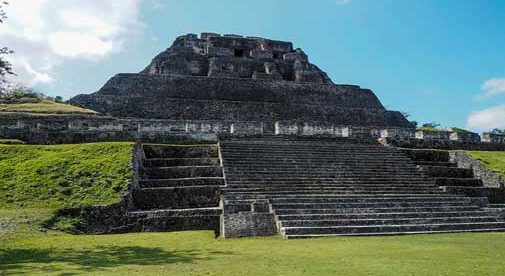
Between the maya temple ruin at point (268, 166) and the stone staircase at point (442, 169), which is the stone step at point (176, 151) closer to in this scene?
the maya temple ruin at point (268, 166)

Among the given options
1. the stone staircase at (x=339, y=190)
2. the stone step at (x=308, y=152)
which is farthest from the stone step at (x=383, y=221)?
the stone step at (x=308, y=152)

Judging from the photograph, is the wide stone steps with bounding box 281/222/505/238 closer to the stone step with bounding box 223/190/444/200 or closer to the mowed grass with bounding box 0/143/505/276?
the mowed grass with bounding box 0/143/505/276

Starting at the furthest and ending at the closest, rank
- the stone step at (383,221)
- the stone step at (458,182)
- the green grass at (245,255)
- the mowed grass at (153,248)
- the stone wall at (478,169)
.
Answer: the stone wall at (478,169) < the stone step at (458,182) < the stone step at (383,221) < the mowed grass at (153,248) < the green grass at (245,255)

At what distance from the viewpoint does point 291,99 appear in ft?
97.1

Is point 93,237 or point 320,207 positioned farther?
point 320,207

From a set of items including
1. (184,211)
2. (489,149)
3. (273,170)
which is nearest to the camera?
(184,211)

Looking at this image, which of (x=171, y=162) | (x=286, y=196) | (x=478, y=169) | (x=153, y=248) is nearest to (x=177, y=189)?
(x=171, y=162)

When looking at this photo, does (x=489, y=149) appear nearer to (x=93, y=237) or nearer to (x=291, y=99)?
(x=291, y=99)

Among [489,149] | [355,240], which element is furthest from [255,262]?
[489,149]

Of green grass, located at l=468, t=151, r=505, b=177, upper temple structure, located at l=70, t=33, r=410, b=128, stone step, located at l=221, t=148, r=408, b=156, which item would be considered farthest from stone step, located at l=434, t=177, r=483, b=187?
upper temple structure, located at l=70, t=33, r=410, b=128

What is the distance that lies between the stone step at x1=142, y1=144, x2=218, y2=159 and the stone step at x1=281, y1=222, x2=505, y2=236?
619cm

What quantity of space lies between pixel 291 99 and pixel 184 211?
721 inches

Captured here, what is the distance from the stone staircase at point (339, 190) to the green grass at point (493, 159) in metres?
1.04

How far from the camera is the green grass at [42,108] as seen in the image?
74.6 ft
